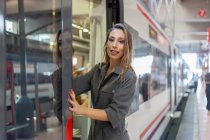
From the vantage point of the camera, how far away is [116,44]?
6.39 ft

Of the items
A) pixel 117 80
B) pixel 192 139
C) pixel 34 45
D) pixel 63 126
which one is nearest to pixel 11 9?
pixel 34 45

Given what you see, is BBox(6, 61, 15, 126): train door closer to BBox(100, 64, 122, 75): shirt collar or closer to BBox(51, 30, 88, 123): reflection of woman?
BBox(51, 30, 88, 123): reflection of woman

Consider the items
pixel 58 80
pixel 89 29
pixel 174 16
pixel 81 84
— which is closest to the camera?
pixel 58 80

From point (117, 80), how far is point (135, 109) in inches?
61.3

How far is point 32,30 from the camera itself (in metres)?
1.54

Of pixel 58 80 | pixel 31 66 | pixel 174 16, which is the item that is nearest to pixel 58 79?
pixel 58 80

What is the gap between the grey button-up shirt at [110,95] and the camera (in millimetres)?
1902

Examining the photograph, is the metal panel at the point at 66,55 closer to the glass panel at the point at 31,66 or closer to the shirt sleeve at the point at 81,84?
the glass panel at the point at 31,66

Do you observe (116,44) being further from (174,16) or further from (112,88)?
(174,16)

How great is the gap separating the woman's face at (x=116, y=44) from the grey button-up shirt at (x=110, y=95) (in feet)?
0.23

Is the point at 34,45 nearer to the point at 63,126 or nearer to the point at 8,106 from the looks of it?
the point at 8,106

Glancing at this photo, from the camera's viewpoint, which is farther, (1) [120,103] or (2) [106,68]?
(2) [106,68]

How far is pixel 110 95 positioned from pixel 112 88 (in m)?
0.04

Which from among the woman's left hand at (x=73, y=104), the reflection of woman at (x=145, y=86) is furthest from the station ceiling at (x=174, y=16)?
the reflection of woman at (x=145, y=86)
